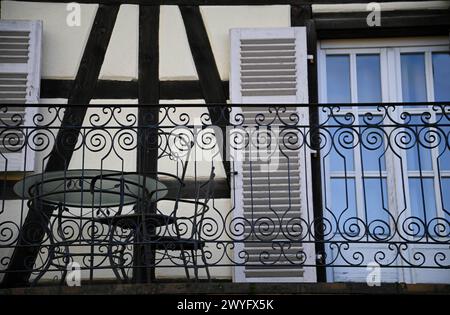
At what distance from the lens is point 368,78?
8.02 metres

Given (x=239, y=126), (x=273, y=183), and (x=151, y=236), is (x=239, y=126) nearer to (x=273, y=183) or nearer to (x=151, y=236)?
(x=273, y=183)

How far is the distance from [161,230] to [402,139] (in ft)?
6.49

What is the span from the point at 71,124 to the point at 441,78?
9.78ft

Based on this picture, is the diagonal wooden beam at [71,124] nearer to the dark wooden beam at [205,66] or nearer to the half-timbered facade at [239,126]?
the half-timbered facade at [239,126]

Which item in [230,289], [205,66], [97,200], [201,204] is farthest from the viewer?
[205,66]

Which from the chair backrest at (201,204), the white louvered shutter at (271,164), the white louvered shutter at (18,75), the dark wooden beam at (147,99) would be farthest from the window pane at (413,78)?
the white louvered shutter at (18,75)

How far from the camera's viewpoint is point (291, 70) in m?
7.80

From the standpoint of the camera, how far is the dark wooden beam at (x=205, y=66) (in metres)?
7.74

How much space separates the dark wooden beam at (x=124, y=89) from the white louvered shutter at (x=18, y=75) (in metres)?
0.14

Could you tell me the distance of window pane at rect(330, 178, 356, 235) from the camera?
757cm

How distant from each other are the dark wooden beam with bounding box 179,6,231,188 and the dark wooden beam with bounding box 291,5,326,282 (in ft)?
2.21

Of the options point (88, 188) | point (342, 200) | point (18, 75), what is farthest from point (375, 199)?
point (18, 75)
